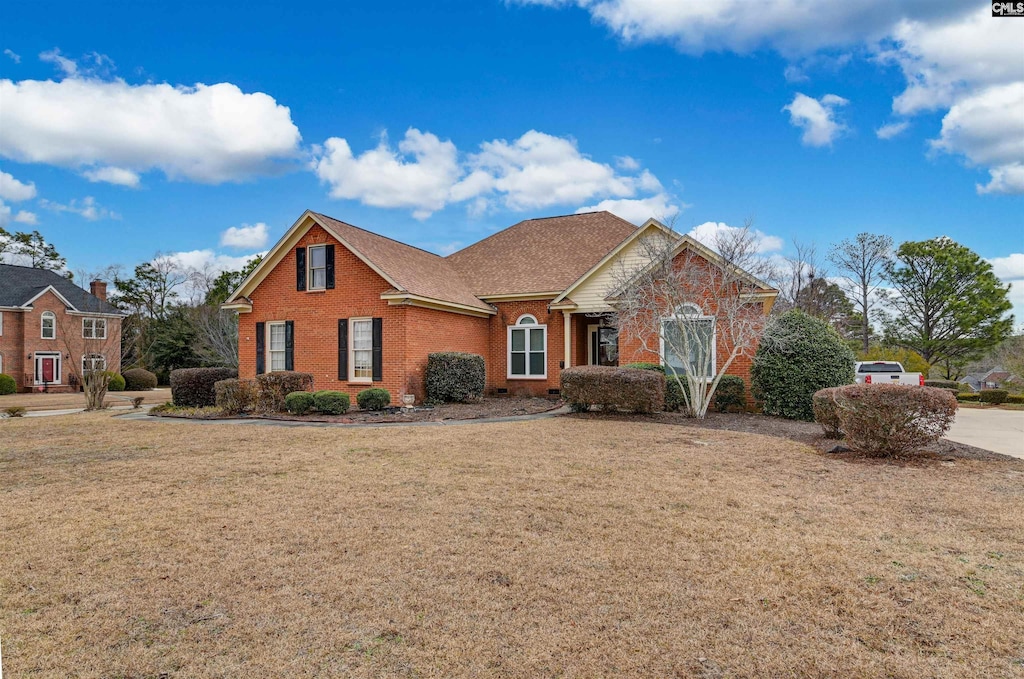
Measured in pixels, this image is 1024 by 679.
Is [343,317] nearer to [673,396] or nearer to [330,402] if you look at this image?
[330,402]

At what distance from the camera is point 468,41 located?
14.4m

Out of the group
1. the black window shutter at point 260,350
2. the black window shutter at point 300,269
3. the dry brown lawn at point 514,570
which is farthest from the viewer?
the black window shutter at point 260,350

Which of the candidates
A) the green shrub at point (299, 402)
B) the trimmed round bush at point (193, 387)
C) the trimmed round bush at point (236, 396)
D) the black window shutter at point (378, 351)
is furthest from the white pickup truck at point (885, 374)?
the trimmed round bush at point (193, 387)

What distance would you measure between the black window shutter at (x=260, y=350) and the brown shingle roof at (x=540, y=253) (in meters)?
7.36

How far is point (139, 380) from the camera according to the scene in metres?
37.8

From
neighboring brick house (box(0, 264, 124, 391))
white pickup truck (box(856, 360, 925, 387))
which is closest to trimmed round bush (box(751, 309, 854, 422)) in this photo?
white pickup truck (box(856, 360, 925, 387))

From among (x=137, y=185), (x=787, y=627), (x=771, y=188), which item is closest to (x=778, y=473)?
(x=787, y=627)

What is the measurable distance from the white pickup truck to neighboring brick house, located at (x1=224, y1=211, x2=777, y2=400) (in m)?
5.29

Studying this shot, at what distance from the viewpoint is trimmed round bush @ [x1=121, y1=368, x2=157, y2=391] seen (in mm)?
37656

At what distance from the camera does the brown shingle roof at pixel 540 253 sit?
21188mm

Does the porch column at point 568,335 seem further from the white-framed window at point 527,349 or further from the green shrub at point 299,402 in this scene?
the green shrub at point 299,402

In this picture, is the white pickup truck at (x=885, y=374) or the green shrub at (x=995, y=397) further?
the green shrub at (x=995, y=397)

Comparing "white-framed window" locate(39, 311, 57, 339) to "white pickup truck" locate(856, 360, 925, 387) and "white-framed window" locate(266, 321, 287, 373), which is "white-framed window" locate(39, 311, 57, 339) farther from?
"white pickup truck" locate(856, 360, 925, 387)

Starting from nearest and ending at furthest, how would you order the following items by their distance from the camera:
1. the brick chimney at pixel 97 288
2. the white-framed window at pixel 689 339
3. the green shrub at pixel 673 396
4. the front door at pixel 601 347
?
the white-framed window at pixel 689 339, the green shrub at pixel 673 396, the front door at pixel 601 347, the brick chimney at pixel 97 288
